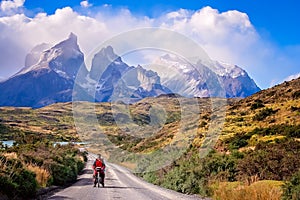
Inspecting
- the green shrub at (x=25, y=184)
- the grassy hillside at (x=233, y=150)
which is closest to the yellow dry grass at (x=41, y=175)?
the green shrub at (x=25, y=184)

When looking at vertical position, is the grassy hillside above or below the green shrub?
above

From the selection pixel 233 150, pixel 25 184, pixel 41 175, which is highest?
pixel 233 150

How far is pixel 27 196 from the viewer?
1491cm

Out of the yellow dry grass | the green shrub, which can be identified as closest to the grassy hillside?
the green shrub

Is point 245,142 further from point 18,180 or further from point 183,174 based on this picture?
point 18,180

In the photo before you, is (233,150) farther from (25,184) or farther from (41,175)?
(25,184)

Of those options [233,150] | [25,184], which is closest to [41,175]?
[25,184]

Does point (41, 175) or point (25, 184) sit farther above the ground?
point (41, 175)

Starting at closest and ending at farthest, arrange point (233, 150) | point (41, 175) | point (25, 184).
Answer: point (25, 184), point (41, 175), point (233, 150)

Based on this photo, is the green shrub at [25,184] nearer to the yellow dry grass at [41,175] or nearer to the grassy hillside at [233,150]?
the yellow dry grass at [41,175]

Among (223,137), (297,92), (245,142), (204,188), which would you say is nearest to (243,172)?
(204,188)

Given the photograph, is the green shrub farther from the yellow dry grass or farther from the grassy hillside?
the grassy hillside

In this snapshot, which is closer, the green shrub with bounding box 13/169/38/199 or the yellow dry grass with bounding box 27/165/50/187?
the green shrub with bounding box 13/169/38/199

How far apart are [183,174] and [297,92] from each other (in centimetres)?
3837
